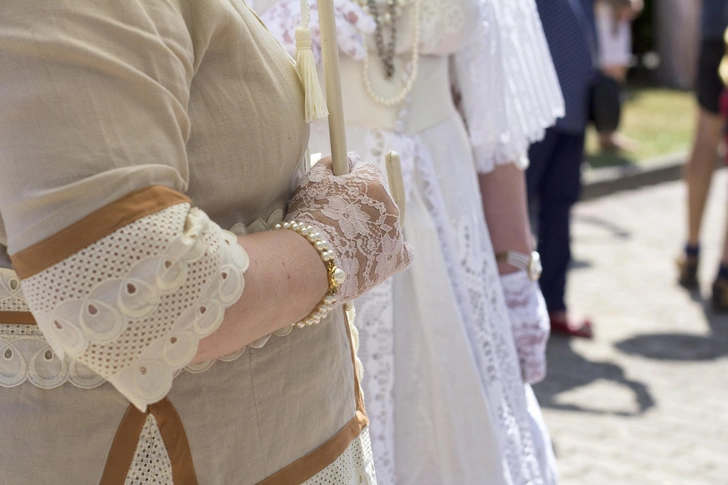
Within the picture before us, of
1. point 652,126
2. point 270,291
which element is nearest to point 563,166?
point 270,291

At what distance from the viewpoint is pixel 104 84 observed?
0.91 metres

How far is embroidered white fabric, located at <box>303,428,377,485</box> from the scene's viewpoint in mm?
1209

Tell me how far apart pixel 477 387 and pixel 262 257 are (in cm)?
105

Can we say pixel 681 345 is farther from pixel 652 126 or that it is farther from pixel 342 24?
pixel 652 126

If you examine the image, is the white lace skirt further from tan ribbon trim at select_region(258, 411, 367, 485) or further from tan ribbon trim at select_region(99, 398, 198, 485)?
tan ribbon trim at select_region(99, 398, 198, 485)

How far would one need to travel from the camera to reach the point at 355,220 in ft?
3.76

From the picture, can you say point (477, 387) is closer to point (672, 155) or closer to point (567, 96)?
point (567, 96)

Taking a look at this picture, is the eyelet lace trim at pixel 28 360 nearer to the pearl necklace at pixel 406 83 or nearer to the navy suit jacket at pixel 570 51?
the pearl necklace at pixel 406 83

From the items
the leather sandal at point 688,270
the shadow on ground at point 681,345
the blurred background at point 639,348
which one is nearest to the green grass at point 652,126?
the blurred background at point 639,348

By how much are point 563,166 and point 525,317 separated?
2626 mm

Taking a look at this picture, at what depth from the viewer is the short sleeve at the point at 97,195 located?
0.88m

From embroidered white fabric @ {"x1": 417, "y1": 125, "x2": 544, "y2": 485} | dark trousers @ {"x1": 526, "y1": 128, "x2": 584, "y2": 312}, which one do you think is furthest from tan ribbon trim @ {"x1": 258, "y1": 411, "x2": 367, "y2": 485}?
dark trousers @ {"x1": 526, "y1": 128, "x2": 584, "y2": 312}

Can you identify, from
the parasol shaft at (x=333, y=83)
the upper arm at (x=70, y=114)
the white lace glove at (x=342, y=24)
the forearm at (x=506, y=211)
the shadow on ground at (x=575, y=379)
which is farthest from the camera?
the shadow on ground at (x=575, y=379)

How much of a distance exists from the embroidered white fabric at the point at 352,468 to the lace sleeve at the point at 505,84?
977 millimetres
